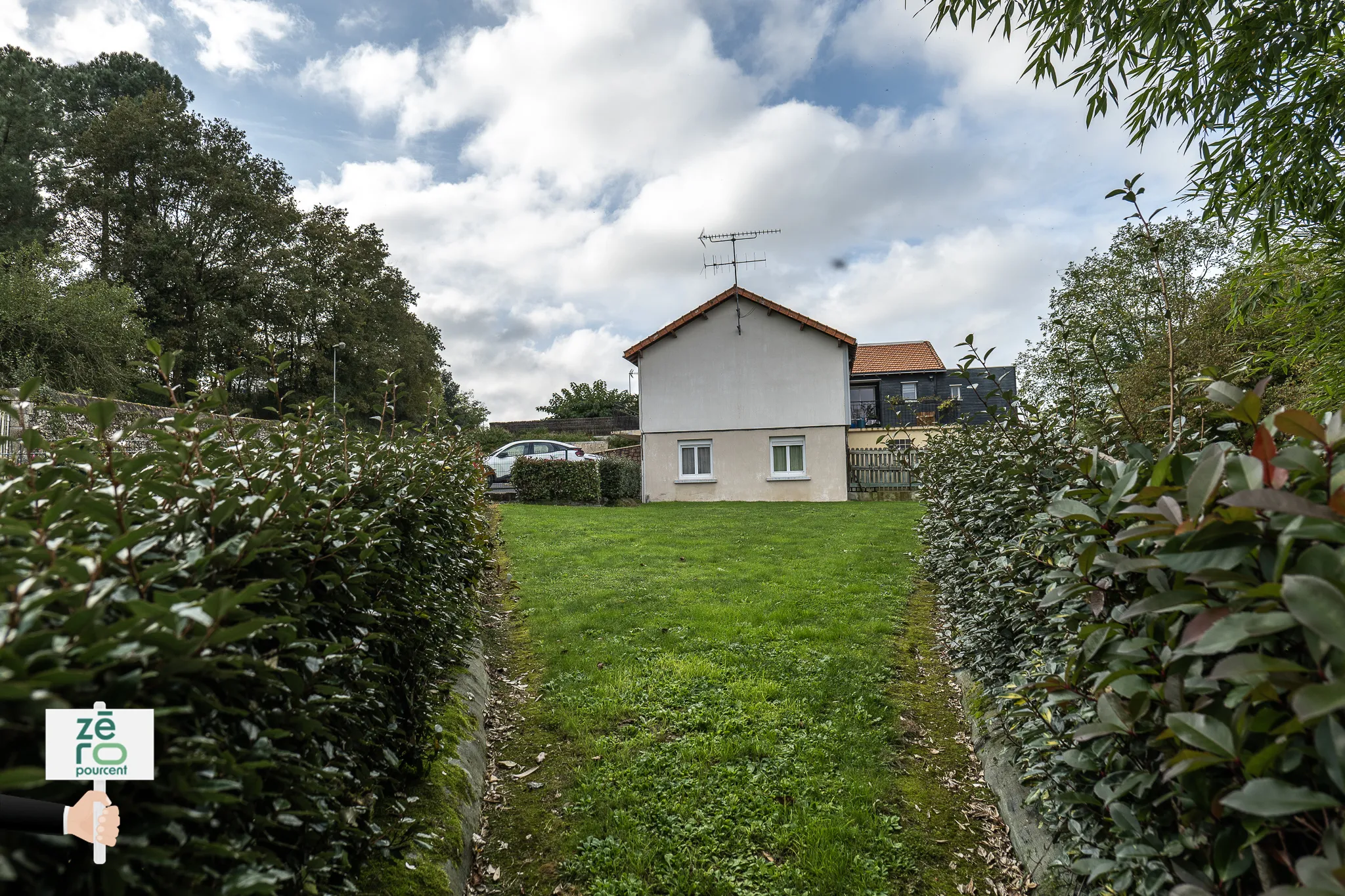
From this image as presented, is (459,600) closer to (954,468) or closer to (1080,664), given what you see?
(1080,664)

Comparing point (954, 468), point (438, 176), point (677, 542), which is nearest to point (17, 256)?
point (438, 176)

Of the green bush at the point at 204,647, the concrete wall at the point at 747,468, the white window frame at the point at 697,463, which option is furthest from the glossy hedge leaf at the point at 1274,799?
the white window frame at the point at 697,463

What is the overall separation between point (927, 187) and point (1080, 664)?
7589mm

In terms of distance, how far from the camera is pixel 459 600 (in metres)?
4.01

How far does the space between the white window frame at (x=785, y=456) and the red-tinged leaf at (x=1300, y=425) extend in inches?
718

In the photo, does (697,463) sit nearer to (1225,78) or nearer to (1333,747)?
(1225,78)

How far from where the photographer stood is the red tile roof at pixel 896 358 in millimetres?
28984

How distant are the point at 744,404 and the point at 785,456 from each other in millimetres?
1994

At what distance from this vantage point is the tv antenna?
19.0 meters

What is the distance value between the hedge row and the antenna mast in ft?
58.2

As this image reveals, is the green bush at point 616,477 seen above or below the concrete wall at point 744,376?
below

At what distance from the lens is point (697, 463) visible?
20.1 metres

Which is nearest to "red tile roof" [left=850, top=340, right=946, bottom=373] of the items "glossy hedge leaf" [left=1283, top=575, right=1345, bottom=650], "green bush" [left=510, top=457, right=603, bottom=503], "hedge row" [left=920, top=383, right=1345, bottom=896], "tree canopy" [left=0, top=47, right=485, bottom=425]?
"green bush" [left=510, top=457, right=603, bottom=503]

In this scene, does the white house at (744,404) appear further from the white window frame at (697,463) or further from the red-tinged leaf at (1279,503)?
the red-tinged leaf at (1279,503)
